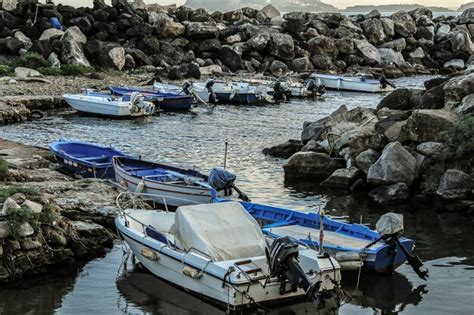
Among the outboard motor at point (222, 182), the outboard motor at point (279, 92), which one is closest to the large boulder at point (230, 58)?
the outboard motor at point (279, 92)

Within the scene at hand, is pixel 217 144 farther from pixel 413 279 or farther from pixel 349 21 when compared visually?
pixel 349 21

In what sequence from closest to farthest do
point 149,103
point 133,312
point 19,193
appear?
point 133,312, point 19,193, point 149,103

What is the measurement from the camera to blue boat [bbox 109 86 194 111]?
46491 mm

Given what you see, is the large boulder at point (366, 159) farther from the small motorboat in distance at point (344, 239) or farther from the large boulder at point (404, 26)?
the large boulder at point (404, 26)

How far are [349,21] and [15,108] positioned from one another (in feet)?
161

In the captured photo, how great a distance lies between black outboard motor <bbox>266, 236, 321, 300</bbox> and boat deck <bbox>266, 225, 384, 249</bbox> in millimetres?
3671

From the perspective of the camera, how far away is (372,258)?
17922mm

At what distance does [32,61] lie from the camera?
53438mm

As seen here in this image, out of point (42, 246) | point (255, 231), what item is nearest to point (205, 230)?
point (255, 231)

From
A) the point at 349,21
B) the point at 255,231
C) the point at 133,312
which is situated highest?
the point at 349,21

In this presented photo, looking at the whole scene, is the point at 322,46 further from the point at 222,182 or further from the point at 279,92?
the point at 222,182

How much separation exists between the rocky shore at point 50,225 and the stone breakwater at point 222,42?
3422 cm

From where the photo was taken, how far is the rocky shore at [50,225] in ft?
55.0

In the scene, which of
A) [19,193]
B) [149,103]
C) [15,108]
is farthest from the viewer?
[149,103]
